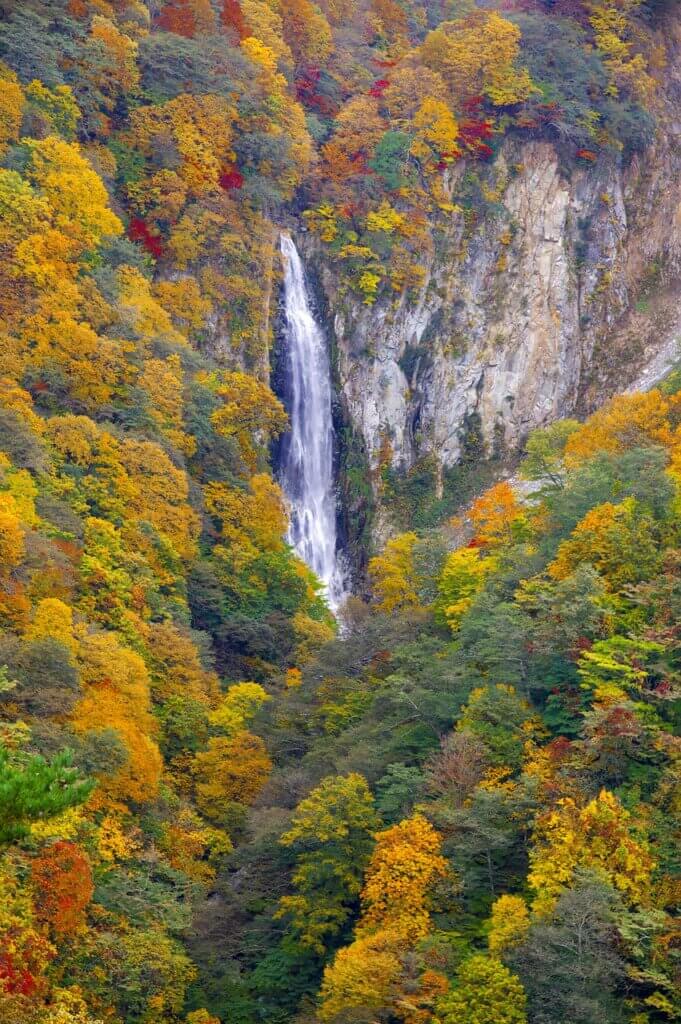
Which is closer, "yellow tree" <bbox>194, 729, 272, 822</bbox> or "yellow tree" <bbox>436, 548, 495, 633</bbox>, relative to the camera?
"yellow tree" <bbox>194, 729, 272, 822</bbox>

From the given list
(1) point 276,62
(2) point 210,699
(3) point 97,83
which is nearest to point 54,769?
(2) point 210,699

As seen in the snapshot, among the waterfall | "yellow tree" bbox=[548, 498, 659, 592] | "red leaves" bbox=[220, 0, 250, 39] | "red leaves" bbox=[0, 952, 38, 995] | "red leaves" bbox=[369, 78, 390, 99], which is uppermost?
"red leaves" bbox=[220, 0, 250, 39]

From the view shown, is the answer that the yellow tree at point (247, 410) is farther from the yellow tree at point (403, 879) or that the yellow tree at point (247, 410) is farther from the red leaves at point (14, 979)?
the red leaves at point (14, 979)

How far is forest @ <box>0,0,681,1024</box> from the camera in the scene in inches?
866

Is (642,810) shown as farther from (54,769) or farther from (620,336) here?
(620,336)

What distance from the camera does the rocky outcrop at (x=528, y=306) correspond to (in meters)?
52.6

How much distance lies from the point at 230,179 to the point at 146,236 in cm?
440

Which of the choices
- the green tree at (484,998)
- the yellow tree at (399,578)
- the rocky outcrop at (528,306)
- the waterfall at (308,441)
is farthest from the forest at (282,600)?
the waterfall at (308,441)

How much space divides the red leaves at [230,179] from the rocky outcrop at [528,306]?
791 cm

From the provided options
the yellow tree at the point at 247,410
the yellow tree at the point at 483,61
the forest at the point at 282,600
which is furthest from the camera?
the yellow tree at the point at 483,61

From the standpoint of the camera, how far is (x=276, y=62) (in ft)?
169

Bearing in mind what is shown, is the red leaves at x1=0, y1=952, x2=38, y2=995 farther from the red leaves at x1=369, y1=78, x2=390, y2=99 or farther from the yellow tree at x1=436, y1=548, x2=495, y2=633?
the red leaves at x1=369, y1=78, x2=390, y2=99

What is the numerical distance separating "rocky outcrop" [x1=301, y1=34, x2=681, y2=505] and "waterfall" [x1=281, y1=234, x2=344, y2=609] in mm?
2476

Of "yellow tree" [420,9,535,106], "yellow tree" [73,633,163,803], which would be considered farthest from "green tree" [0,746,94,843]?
"yellow tree" [420,9,535,106]
